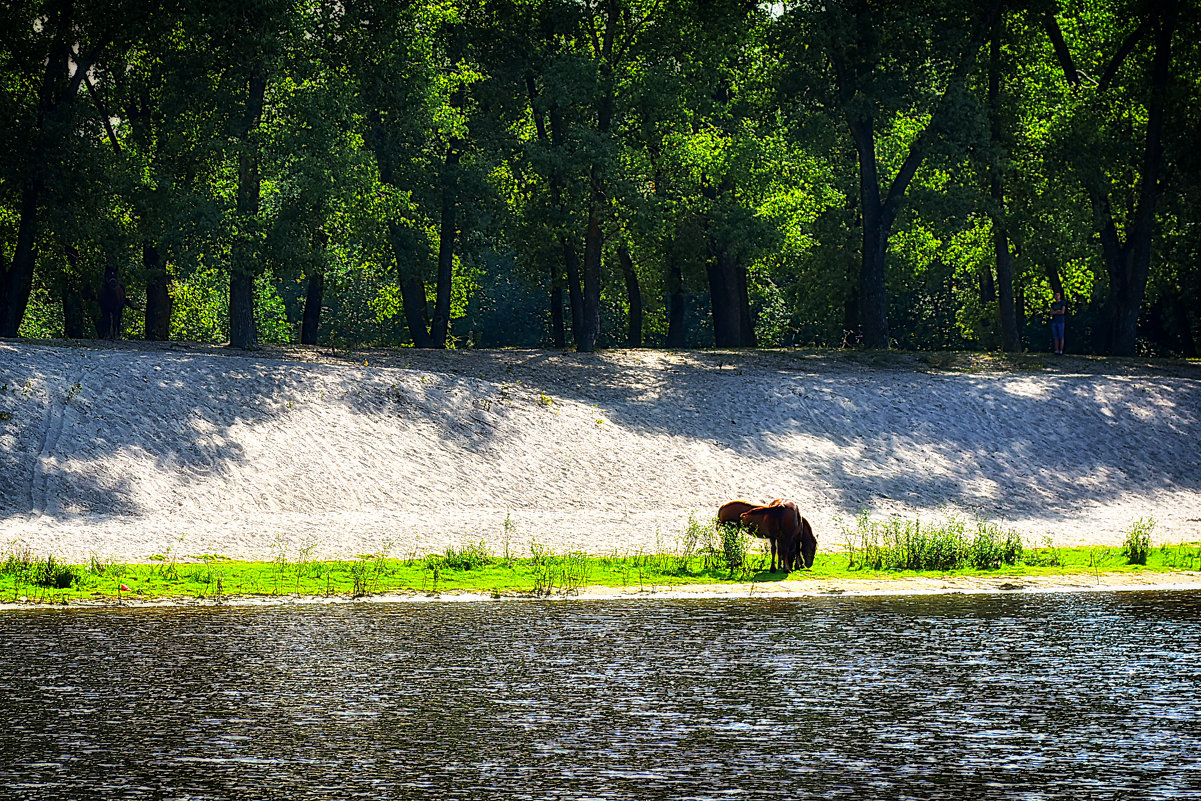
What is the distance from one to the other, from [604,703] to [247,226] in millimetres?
29886

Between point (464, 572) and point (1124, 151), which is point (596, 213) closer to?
point (1124, 151)

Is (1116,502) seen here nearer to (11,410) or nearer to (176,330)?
(11,410)

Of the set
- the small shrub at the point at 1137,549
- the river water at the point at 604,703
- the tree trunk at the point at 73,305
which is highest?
the tree trunk at the point at 73,305

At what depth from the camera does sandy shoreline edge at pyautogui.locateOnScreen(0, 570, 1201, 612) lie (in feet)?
67.7

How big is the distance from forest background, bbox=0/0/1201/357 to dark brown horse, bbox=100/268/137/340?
927 millimetres

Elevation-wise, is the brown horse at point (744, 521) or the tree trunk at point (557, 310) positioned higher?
the tree trunk at point (557, 310)

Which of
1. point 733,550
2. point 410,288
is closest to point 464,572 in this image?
point 733,550

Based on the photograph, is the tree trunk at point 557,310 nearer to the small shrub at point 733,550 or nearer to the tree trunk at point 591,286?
the tree trunk at point 591,286

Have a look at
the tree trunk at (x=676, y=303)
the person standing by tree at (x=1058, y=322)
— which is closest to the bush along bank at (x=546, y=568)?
the person standing by tree at (x=1058, y=322)

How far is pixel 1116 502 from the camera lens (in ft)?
112

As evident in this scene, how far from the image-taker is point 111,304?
151ft

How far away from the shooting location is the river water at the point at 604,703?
10836 mm

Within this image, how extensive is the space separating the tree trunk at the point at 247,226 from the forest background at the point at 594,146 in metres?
0.08

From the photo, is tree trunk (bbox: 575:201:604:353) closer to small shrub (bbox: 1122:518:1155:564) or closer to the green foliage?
the green foliage
